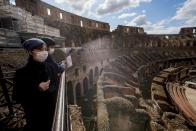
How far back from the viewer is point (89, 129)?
12773 millimetres

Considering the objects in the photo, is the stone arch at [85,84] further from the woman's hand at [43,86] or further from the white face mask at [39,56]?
the woman's hand at [43,86]

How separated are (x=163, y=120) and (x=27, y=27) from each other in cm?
1025

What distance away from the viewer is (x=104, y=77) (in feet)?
48.8

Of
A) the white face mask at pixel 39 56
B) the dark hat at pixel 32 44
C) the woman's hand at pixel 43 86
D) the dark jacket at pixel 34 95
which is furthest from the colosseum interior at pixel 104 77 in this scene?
the dark hat at pixel 32 44

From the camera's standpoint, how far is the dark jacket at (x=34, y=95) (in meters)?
2.77

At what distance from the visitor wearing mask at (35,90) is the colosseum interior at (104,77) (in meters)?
0.31

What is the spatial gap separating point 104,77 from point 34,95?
1210 centimetres

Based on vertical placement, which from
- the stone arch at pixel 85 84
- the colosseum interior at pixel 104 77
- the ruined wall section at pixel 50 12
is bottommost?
the stone arch at pixel 85 84

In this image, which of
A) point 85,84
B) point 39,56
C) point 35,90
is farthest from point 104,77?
point 35,90

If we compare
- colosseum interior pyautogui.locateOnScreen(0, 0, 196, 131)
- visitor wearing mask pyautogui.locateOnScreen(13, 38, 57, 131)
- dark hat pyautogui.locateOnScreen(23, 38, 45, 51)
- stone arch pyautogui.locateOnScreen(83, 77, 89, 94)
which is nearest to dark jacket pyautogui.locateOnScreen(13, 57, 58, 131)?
visitor wearing mask pyautogui.locateOnScreen(13, 38, 57, 131)

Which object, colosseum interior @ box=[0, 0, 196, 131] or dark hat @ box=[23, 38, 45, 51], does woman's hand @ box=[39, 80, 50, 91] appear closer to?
colosseum interior @ box=[0, 0, 196, 131]

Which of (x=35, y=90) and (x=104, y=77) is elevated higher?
(x=35, y=90)

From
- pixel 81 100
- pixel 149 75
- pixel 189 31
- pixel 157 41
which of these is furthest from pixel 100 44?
pixel 189 31

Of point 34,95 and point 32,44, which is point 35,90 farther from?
point 32,44
